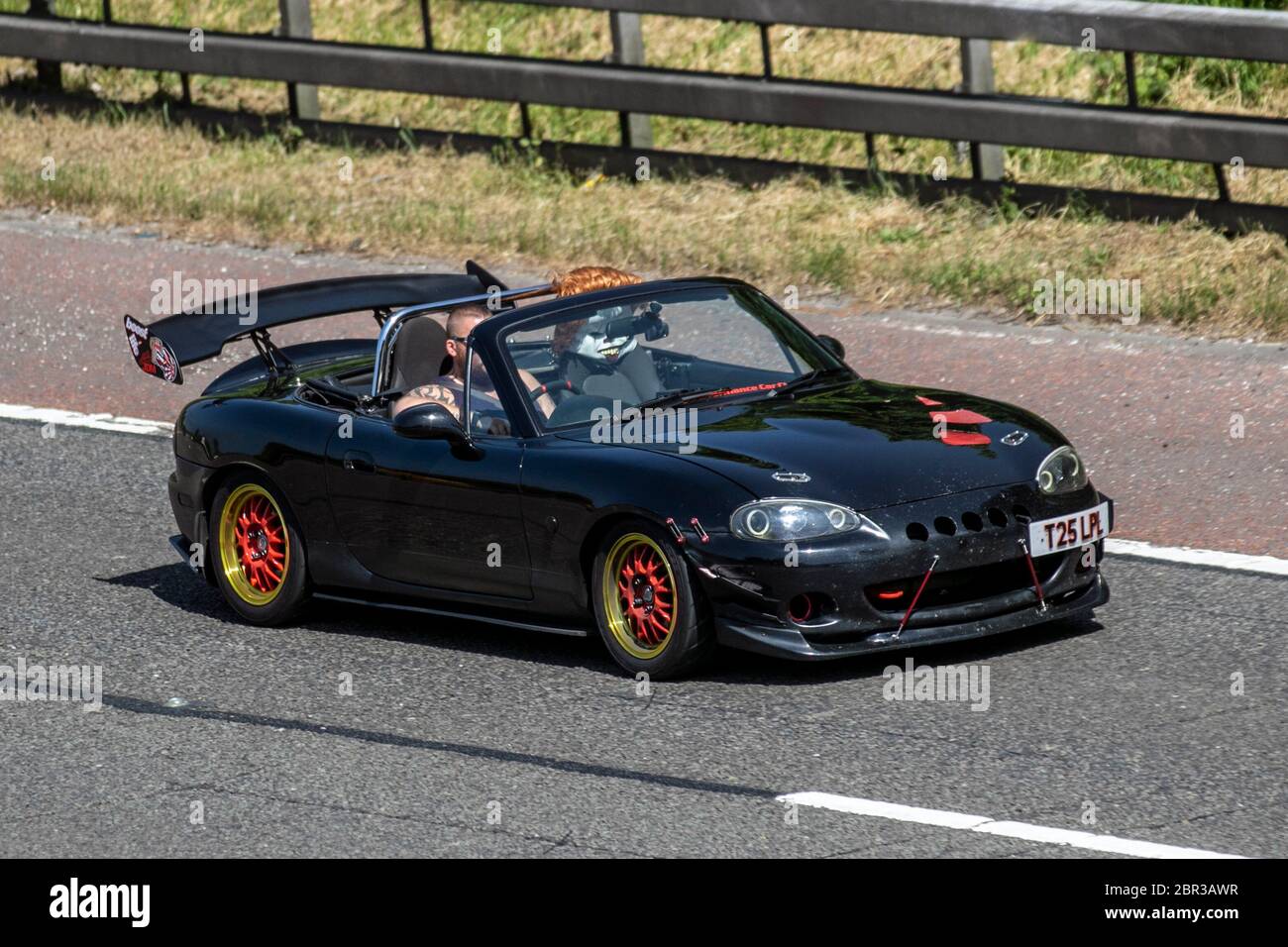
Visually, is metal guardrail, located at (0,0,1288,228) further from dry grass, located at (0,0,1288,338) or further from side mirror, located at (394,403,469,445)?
side mirror, located at (394,403,469,445)

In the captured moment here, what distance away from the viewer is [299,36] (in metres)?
15.3

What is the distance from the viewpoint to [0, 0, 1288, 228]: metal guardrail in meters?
12.0

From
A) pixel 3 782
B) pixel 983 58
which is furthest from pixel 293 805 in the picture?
pixel 983 58

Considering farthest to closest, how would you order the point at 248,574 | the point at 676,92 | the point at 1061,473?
the point at 676,92 → the point at 248,574 → the point at 1061,473

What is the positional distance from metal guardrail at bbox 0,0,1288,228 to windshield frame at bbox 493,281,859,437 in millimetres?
4256

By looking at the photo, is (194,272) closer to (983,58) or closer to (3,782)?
(983,58)

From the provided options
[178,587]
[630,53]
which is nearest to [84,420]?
[178,587]

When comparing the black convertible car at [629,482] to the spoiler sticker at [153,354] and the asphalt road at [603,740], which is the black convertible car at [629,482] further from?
the asphalt road at [603,740]

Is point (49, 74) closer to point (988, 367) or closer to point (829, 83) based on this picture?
point (829, 83)

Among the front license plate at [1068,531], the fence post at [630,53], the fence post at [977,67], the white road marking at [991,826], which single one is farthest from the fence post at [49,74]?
the white road marking at [991,826]

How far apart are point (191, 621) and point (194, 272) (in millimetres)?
5567

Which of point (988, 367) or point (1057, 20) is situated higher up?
point (1057, 20)

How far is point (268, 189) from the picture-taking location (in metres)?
14.8

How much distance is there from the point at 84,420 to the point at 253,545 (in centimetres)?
326
